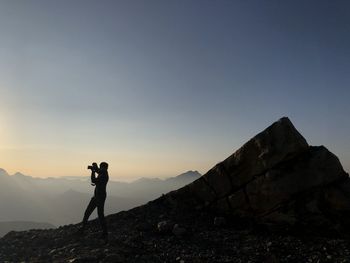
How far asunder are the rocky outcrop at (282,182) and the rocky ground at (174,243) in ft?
2.83

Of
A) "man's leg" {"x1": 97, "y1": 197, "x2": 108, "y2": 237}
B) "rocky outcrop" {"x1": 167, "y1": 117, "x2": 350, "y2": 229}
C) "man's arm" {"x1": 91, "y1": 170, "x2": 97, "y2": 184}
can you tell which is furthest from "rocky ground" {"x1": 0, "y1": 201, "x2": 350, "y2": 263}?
"man's arm" {"x1": 91, "y1": 170, "x2": 97, "y2": 184}

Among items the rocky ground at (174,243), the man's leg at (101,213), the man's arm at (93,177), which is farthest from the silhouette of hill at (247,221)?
the man's arm at (93,177)

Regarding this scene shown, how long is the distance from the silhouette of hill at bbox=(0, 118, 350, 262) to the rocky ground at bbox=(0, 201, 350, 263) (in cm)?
4

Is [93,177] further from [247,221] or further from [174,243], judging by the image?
[247,221]

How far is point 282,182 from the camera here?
714 inches

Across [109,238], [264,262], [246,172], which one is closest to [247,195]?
[246,172]

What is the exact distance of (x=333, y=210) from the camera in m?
17.2

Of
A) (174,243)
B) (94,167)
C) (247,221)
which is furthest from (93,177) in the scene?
(247,221)

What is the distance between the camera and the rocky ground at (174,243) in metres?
14.7

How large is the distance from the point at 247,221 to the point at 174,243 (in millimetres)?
4225

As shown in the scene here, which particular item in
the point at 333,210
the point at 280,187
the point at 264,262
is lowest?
the point at 264,262

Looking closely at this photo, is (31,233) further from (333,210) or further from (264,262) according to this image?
(333,210)

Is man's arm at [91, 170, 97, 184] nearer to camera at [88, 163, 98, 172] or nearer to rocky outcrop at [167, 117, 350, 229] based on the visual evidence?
camera at [88, 163, 98, 172]

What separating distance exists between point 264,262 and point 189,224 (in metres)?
5.69
